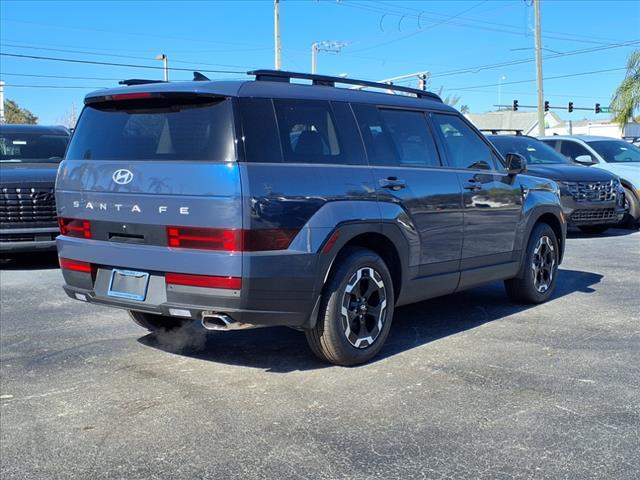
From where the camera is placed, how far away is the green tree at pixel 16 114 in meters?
56.7

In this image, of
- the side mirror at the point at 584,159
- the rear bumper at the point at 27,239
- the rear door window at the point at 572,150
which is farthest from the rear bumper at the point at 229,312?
the rear door window at the point at 572,150

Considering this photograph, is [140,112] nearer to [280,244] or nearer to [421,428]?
[280,244]

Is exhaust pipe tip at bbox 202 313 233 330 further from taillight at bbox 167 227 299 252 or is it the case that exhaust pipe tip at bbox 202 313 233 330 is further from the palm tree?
the palm tree

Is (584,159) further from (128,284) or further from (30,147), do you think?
(128,284)

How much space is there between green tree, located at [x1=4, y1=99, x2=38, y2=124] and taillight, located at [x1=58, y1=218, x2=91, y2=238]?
2175 inches

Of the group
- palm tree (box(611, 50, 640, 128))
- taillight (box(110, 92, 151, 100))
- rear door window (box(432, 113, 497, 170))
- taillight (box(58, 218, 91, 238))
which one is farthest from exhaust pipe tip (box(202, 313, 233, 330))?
palm tree (box(611, 50, 640, 128))

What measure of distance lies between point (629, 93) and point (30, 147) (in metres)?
25.2

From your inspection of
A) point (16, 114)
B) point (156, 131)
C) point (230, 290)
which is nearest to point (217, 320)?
point (230, 290)

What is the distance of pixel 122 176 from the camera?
4625 mm

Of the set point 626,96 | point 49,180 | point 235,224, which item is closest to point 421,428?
point 235,224

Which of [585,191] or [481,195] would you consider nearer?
[481,195]

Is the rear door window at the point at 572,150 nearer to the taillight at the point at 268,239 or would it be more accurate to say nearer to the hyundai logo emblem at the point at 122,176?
the taillight at the point at 268,239

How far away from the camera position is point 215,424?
4070mm

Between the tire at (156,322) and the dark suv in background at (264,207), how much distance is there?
18 mm
